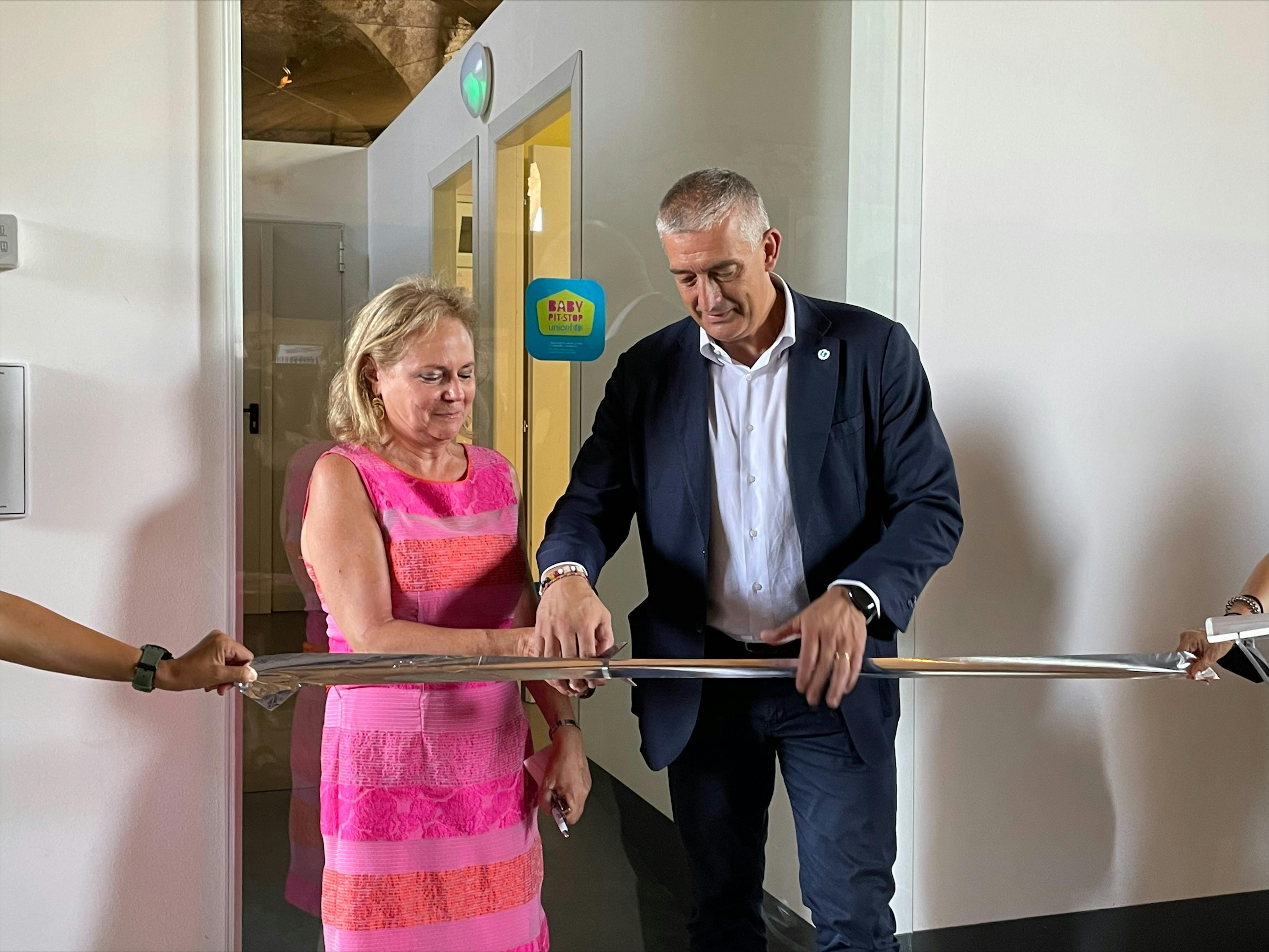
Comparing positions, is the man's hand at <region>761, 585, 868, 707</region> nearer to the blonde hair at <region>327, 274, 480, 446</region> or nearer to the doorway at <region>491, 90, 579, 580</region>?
the doorway at <region>491, 90, 579, 580</region>

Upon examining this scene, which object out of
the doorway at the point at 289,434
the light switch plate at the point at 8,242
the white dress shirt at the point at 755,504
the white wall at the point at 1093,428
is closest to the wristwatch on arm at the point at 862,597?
the white dress shirt at the point at 755,504

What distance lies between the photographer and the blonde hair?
6.82 ft

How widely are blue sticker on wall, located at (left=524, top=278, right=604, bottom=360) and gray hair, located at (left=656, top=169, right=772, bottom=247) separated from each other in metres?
0.34

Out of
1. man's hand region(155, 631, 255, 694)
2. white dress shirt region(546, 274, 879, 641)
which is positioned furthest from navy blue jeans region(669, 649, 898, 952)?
man's hand region(155, 631, 255, 694)

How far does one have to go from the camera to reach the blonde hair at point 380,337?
2078mm

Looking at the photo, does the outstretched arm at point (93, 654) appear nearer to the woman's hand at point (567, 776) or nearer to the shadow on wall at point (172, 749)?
the shadow on wall at point (172, 749)

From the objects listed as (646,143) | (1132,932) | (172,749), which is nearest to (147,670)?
(172,749)

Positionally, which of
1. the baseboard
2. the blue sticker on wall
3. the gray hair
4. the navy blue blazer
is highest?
the gray hair

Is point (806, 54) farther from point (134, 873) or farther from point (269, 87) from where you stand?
point (134, 873)

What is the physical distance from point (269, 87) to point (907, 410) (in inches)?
55.7

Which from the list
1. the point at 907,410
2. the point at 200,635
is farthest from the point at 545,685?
the point at 907,410

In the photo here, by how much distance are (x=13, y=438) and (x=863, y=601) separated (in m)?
1.58

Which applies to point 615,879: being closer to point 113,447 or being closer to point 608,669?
point 608,669

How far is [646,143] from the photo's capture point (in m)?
2.46
